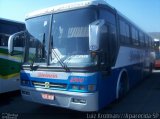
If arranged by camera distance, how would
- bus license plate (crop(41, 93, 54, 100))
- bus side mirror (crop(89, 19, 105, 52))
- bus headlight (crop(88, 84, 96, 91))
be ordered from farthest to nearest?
bus license plate (crop(41, 93, 54, 100))
bus headlight (crop(88, 84, 96, 91))
bus side mirror (crop(89, 19, 105, 52))

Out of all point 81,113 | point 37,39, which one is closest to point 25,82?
point 37,39

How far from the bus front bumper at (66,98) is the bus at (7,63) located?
2.38 m

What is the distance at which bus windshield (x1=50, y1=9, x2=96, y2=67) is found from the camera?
20.6ft

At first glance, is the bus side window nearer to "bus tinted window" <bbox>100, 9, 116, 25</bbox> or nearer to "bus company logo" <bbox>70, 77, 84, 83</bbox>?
"bus tinted window" <bbox>100, 9, 116, 25</bbox>

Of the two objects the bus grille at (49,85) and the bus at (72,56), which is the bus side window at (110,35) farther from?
the bus grille at (49,85)

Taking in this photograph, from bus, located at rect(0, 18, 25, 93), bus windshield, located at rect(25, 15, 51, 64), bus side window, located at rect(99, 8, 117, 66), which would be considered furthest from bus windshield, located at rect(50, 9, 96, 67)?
bus, located at rect(0, 18, 25, 93)

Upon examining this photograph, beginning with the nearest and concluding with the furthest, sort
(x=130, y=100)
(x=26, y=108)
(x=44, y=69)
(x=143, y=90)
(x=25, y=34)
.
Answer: (x=44, y=69), (x=25, y=34), (x=26, y=108), (x=130, y=100), (x=143, y=90)

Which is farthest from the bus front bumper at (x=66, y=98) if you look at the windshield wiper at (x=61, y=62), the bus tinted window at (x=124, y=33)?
the bus tinted window at (x=124, y=33)

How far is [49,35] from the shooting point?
6773mm

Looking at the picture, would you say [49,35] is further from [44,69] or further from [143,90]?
[143,90]

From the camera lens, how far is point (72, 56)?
6.36 meters

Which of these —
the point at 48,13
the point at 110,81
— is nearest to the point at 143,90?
the point at 110,81

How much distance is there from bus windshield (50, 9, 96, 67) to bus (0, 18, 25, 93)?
311cm

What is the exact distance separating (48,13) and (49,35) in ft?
2.18
